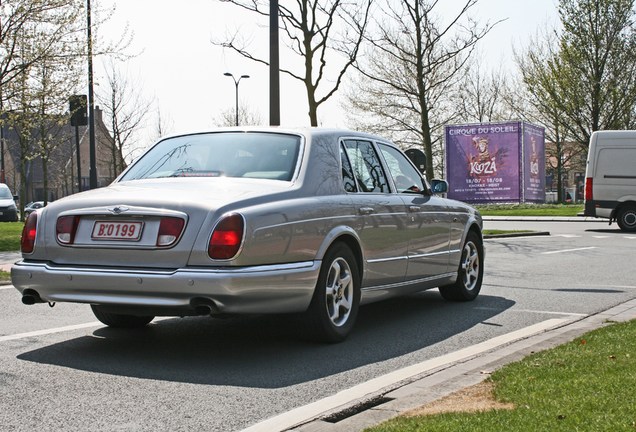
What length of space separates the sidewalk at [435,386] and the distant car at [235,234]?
4.02 ft

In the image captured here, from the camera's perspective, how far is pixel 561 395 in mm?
4871

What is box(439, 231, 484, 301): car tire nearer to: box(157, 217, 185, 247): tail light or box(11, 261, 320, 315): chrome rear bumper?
box(11, 261, 320, 315): chrome rear bumper

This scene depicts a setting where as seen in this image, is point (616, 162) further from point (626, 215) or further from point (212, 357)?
point (212, 357)

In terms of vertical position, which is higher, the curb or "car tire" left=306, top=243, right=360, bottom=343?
"car tire" left=306, top=243, right=360, bottom=343

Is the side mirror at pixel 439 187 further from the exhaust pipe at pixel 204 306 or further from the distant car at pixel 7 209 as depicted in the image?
the distant car at pixel 7 209

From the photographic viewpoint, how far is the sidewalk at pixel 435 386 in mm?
4512

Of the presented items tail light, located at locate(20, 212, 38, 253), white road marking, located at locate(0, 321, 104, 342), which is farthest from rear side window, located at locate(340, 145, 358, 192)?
white road marking, located at locate(0, 321, 104, 342)

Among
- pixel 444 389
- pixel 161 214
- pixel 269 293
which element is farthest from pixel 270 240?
pixel 444 389

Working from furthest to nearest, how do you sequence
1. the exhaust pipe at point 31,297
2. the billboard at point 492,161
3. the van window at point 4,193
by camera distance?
1. the billboard at point 492,161
2. the van window at point 4,193
3. the exhaust pipe at point 31,297

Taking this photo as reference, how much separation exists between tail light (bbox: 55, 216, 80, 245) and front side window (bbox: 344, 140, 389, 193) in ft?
7.81

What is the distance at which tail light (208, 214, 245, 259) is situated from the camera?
5.88 m

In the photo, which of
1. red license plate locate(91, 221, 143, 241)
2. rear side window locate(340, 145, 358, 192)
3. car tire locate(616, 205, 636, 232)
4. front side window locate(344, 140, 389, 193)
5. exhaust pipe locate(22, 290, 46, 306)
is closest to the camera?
red license plate locate(91, 221, 143, 241)

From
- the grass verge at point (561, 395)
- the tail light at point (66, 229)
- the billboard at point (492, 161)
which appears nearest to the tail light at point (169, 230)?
the tail light at point (66, 229)

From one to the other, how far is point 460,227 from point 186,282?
4239mm
